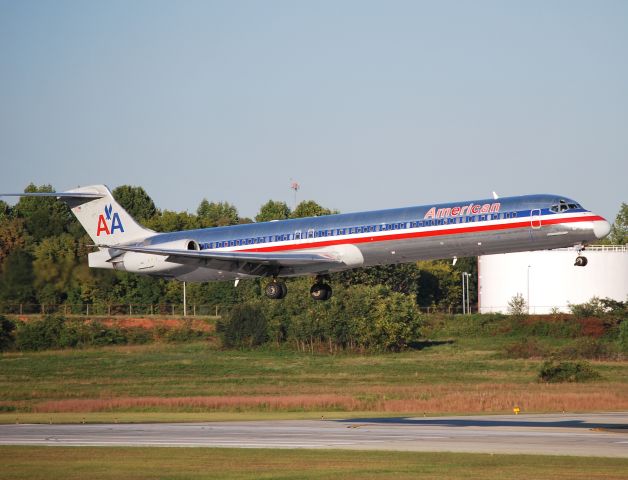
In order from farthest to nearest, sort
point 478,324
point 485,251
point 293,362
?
point 478,324 < point 293,362 < point 485,251

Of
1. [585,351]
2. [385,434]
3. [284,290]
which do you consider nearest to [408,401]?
[284,290]

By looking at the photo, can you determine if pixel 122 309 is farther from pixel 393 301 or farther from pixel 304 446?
pixel 304 446

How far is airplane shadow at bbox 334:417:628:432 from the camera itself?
156ft

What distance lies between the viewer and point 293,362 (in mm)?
98750

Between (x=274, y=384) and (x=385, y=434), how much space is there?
38.6 m

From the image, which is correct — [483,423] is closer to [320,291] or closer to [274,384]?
[320,291]

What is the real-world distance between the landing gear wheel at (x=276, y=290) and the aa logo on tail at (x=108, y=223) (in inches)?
483

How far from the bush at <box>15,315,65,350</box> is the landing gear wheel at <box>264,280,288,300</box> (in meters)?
40.1

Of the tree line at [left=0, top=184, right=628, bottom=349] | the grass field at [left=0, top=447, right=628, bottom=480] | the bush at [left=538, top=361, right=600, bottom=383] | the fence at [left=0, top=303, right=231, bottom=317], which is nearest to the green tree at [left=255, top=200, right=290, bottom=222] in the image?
the tree line at [left=0, top=184, right=628, bottom=349]

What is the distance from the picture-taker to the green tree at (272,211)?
16225cm

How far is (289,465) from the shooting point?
36562 millimetres

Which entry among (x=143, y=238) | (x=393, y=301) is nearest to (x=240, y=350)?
(x=393, y=301)

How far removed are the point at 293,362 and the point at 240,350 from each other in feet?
29.2

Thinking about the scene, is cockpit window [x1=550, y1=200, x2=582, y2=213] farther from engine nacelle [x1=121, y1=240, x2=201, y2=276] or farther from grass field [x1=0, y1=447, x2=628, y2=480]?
engine nacelle [x1=121, y1=240, x2=201, y2=276]
